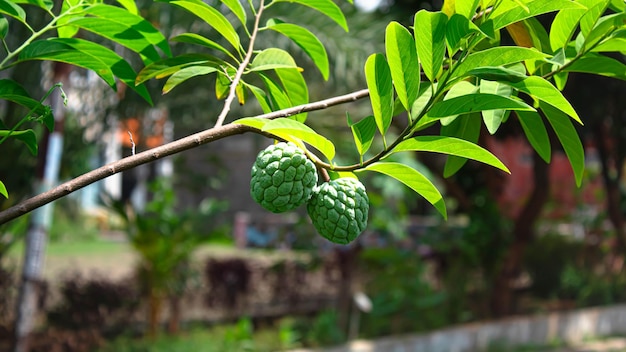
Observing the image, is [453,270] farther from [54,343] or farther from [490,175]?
[54,343]

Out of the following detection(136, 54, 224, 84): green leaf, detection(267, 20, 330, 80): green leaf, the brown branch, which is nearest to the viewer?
the brown branch

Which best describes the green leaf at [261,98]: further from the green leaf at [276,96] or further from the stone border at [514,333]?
the stone border at [514,333]

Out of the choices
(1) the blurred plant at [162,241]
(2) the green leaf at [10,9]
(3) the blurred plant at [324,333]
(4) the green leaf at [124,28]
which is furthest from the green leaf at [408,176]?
(3) the blurred plant at [324,333]

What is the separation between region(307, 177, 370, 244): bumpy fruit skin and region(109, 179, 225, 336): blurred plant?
4559 millimetres

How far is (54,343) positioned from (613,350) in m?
5.50

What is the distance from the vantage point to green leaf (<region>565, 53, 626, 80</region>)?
97 cm

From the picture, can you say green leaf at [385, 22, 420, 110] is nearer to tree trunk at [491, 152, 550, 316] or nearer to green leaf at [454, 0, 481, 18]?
green leaf at [454, 0, 481, 18]

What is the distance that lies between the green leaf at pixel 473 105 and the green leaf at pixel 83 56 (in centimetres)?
40

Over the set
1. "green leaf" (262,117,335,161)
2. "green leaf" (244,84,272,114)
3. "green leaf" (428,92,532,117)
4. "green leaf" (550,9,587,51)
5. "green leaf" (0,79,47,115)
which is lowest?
"green leaf" (262,117,335,161)

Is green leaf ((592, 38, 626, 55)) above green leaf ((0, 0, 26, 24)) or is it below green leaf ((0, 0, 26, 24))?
below

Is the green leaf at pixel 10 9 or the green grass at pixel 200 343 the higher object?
the green leaf at pixel 10 9

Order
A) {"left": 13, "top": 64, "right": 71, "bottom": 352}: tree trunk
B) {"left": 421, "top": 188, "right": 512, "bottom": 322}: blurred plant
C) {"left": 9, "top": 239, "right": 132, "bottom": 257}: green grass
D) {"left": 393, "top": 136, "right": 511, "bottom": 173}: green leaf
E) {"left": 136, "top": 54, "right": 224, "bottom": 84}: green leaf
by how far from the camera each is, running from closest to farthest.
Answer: {"left": 393, "top": 136, "right": 511, "bottom": 173}: green leaf
{"left": 136, "top": 54, "right": 224, "bottom": 84}: green leaf
{"left": 13, "top": 64, "right": 71, "bottom": 352}: tree trunk
{"left": 421, "top": 188, "right": 512, "bottom": 322}: blurred plant
{"left": 9, "top": 239, "right": 132, "bottom": 257}: green grass

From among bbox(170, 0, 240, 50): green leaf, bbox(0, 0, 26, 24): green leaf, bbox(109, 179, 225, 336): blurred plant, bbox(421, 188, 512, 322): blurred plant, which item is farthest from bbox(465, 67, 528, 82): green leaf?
bbox(421, 188, 512, 322): blurred plant

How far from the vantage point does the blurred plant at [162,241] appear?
5457mm
